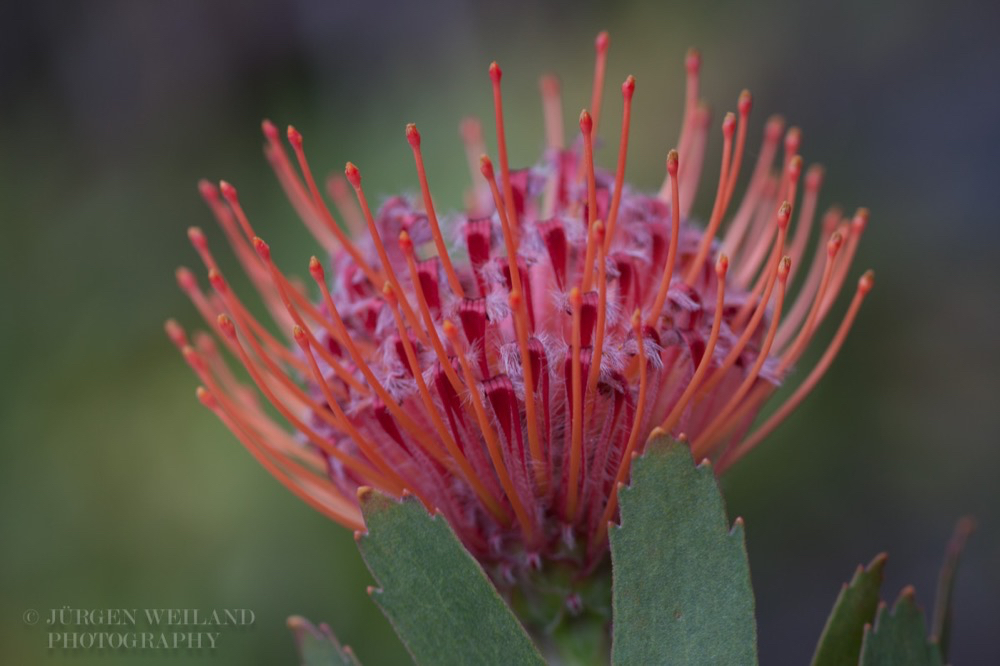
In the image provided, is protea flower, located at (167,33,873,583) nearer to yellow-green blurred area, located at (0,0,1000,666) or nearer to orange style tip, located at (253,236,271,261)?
orange style tip, located at (253,236,271,261)

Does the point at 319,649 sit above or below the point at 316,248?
below

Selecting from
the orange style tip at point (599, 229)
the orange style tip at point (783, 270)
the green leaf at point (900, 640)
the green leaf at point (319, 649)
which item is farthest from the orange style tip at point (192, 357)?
the green leaf at point (900, 640)

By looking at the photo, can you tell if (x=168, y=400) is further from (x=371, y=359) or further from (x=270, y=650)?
(x=371, y=359)

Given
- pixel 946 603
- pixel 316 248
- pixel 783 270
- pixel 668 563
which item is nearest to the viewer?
pixel 668 563

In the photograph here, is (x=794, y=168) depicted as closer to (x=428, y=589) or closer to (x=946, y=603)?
(x=946, y=603)

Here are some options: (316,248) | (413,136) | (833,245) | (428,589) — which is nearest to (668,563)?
(428,589)

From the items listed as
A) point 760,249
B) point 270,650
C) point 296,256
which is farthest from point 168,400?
point 760,249

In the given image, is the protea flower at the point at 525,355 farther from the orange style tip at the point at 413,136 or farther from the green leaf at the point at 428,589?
the green leaf at the point at 428,589
